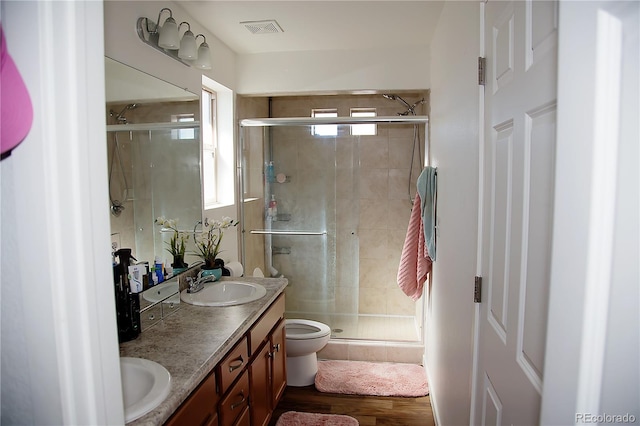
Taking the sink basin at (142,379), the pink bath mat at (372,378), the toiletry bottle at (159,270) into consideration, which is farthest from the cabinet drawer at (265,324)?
the pink bath mat at (372,378)

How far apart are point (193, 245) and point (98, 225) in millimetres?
1879

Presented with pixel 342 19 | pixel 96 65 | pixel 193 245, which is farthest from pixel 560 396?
pixel 342 19

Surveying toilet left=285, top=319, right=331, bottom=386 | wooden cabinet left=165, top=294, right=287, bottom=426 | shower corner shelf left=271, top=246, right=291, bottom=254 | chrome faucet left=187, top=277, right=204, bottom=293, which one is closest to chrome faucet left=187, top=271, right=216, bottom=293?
chrome faucet left=187, top=277, right=204, bottom=293

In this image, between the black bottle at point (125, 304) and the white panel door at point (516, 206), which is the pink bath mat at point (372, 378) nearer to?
the white panel door at point (516, 206)

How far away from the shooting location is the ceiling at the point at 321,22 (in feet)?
7.66

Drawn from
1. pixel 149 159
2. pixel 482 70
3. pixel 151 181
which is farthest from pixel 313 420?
pixel 482 70

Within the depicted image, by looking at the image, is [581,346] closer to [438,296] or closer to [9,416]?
[9,416]

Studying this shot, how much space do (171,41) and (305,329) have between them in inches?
88.4

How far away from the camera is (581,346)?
56 centimetres

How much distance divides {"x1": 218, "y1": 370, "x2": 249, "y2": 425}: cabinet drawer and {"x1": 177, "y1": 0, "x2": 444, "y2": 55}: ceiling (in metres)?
2.04

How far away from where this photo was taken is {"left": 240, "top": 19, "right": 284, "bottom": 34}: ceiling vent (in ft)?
8.46

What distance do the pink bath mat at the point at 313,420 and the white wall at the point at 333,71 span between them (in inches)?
92.9

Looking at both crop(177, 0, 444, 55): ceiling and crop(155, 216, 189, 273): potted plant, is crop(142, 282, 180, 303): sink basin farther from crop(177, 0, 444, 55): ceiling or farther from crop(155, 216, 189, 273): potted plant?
crop(177, 0, 444, 55): ceiling

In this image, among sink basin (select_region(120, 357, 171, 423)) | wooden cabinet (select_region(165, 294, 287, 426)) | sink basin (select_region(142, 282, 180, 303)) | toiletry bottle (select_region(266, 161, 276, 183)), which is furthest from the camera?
toiletry bottle (select_region(266, 161, 276, 183))
